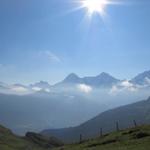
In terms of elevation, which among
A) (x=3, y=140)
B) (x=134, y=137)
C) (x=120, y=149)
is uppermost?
(x=3, y=140)

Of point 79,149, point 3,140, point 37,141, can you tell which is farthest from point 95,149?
point 37,141

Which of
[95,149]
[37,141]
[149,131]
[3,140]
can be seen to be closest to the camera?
[95,149]

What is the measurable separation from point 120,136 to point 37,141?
63506 millimetres

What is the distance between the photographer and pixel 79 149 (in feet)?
211

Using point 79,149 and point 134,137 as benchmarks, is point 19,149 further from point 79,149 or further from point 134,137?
point 134,137

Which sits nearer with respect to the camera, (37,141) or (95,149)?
(95,149)

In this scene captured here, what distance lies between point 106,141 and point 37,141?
62.0 meters

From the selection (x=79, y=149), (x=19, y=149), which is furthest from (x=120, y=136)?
(x=19, y=149)

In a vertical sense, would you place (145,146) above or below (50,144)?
below

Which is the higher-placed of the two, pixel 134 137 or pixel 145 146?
pixel 134 137

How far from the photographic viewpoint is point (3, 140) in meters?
102

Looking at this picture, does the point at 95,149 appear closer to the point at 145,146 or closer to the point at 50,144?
the point at 145,146

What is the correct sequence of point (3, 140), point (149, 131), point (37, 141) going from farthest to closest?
point (37, 141)
point (3, 140)
point (149, 131)

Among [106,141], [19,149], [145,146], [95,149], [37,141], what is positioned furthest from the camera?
[37,141]
